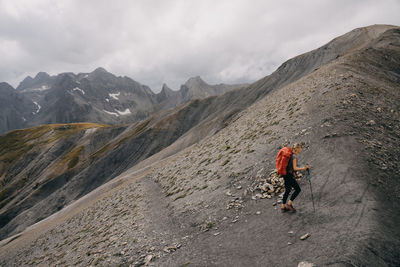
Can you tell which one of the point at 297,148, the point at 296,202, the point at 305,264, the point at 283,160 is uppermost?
the point at 297,148

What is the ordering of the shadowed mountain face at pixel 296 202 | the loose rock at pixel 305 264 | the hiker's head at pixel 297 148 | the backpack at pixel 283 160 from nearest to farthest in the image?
the loose rock at pixel 305 264
the shadowed mountain face at pixel 296 202
the backpack at pixel 283 160
the hiker's head at pixel 297 148

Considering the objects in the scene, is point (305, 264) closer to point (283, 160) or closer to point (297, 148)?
point (283, 160)

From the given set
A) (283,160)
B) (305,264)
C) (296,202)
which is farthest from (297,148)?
(305,264)

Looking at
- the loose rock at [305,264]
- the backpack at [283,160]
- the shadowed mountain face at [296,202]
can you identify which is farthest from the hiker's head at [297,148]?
the loose rock at [305,264]

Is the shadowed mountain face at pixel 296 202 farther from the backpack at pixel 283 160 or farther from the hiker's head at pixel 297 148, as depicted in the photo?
the hiker's head at pixel 297 148

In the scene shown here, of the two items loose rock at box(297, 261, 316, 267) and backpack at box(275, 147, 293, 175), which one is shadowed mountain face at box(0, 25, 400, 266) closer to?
loose rock at box(297, 261, 316, 267)

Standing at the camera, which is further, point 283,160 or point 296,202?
point 296,202

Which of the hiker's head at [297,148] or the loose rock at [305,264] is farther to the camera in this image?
the hiker's head at [297,148]

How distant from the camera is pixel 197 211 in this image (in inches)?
617

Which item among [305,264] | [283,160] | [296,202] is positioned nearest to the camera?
[305,264]

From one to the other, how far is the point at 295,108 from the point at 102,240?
21154mm

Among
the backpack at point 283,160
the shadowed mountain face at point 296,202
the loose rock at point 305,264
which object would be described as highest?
the backpack at point 283,160

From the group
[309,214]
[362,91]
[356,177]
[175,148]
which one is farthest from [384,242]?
[175,148]

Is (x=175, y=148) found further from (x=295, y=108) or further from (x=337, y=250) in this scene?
(x=337, y=250)
